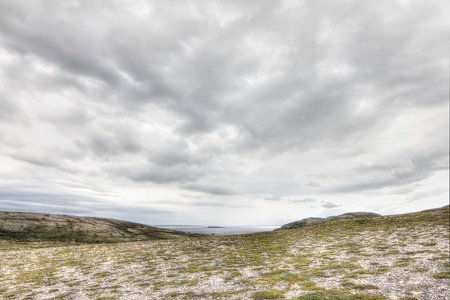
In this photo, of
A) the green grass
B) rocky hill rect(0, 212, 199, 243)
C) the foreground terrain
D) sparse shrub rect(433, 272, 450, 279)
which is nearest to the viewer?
the green grass

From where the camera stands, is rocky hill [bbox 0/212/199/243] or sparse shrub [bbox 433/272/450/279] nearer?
sparse shrub [bbox 433/272/450/279]

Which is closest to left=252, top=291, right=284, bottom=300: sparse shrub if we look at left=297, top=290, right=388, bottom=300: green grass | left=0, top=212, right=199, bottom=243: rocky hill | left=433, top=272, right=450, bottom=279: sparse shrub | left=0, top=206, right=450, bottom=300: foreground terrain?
left=0, top=206, right=450, bottom=300: foreground terrain

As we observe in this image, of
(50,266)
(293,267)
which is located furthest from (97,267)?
(293,267)

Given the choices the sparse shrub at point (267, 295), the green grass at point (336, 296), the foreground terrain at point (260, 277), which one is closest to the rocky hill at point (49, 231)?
the foreground terrain at point (260, 277)

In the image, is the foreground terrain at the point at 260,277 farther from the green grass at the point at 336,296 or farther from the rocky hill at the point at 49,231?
the rocky hill at the point at 49,231

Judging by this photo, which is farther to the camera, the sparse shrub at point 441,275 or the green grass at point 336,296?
the sparse shrub at point 441,275

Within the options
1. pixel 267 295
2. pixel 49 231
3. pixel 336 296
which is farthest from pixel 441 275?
pixel 49 231

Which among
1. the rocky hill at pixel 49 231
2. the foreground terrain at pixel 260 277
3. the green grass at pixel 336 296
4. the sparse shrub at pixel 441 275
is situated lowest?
the rocky hill at pixel 49 231

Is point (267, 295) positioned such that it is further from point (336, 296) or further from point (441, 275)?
point (441, 275)

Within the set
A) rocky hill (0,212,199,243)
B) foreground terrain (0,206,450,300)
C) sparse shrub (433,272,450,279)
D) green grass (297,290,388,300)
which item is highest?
sparse shrub (433,272,450,279)

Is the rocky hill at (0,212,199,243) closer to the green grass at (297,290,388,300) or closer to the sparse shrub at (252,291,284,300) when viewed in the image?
the sparse shrub at (252,291,284,300)

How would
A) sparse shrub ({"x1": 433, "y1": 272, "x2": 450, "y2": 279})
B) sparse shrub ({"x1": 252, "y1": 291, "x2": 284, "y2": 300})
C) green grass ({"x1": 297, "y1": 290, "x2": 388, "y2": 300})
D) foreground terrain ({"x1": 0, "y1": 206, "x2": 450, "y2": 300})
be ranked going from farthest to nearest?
sparse shrub ({"x1": 433, "y1": 272, "x2": 450, "y2": 279})
foreground terrain ({"x1": 0, "y1": 206, "x2": 450, "y2": 300})
sparse shrub ({"x1": 252, "y1": 291, "x2": 284, "y2": 300})
green grass ({"x1": 297, "y1": 290, "x2": 388, "y2": 300})

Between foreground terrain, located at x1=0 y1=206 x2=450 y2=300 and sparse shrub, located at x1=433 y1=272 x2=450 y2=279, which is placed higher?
sparse shrub, located at x1=433 y1=272 x2=450 y2=279

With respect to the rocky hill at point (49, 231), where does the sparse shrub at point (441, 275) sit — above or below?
above
